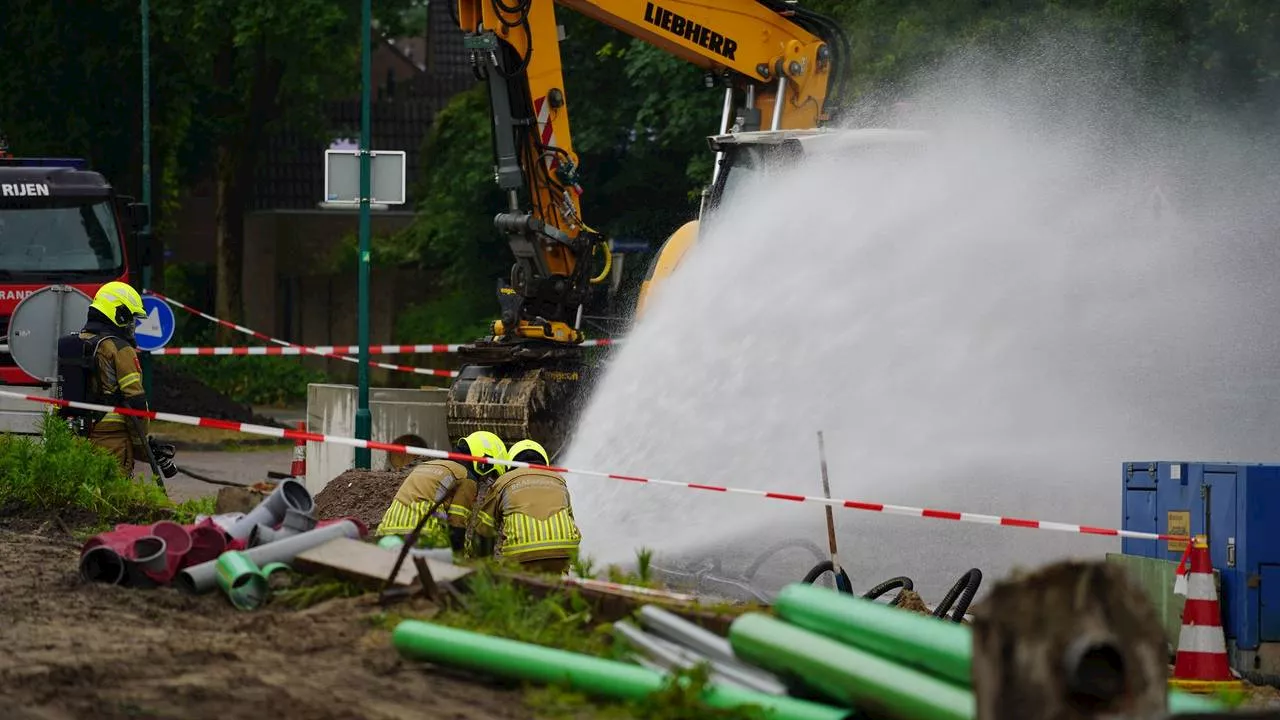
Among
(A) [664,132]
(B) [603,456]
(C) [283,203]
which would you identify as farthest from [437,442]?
(C) [283,203]

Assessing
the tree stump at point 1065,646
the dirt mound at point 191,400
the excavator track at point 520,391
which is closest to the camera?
the tree stump at point 1065,646

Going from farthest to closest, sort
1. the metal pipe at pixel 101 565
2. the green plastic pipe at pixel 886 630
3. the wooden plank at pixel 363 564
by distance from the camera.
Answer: the metal pipe at pixel 101 565 → the wooden plank at pixel 363 564 → the green plastic pipe at pixel 886 630

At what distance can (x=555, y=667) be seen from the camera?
6438 mm

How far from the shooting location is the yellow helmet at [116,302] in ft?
47.6

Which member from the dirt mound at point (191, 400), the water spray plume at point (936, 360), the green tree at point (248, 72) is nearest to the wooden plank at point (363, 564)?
the water spray plume at point (936, 360)

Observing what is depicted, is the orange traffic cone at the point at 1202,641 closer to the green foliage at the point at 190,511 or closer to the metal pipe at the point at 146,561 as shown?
the metal pipe at the point at 146,561

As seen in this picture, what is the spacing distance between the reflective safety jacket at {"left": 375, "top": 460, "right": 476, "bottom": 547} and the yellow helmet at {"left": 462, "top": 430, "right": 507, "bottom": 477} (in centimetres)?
17

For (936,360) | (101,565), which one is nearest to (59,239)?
(936,360)

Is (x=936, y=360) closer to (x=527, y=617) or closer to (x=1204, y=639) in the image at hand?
(x=1204, y=639)

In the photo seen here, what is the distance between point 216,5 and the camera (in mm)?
31094

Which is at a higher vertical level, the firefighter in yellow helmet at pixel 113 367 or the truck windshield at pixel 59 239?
the truck windshield at pixel 59 239

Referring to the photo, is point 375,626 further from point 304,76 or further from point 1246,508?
point 304,76

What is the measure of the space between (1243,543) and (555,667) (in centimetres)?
501

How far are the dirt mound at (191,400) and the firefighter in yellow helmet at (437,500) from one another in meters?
15.5
